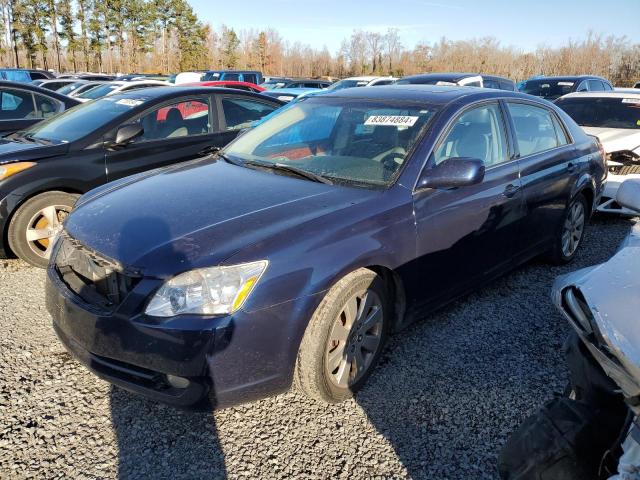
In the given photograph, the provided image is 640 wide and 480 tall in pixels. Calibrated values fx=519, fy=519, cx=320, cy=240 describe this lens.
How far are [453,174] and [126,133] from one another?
3.34m

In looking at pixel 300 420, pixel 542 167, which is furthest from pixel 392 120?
pixel 300 420

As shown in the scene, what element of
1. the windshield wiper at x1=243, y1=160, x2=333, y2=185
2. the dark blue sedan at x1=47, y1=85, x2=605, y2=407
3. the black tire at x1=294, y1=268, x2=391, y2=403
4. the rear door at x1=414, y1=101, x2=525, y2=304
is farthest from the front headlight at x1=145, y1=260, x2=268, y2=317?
the rear door at x1=414, y1=101, x2=525, y2=304

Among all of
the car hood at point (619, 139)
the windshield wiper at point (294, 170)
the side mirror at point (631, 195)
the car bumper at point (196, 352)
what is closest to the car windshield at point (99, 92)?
the windshield wiper at point (294, 170)

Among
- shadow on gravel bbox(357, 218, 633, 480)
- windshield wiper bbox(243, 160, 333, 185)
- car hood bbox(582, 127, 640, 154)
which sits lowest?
shadow on gravel bbox(357, 218, 633, 480)

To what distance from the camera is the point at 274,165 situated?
3375 mm

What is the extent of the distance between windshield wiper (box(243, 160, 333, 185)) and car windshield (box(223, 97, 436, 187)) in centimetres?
2

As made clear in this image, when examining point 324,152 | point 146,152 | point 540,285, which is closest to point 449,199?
point 324,152

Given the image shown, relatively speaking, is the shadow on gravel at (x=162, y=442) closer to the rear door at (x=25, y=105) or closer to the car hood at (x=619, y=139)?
the rear door at (x=25, y=105)

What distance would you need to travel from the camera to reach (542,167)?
4.10 m

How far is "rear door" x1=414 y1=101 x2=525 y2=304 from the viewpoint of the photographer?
122 inches

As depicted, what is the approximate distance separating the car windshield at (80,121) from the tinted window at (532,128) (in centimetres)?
365

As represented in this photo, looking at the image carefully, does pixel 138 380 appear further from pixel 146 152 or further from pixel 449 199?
pixel 146 152

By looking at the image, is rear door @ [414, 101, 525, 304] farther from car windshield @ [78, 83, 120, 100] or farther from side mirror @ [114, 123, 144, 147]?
car windshield @ [78, 83, 120, 100]

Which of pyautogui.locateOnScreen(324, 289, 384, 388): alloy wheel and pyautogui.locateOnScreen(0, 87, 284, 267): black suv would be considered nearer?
pyautogui.locateOnScreen(324, 289, 384, 388): alloy wheel
